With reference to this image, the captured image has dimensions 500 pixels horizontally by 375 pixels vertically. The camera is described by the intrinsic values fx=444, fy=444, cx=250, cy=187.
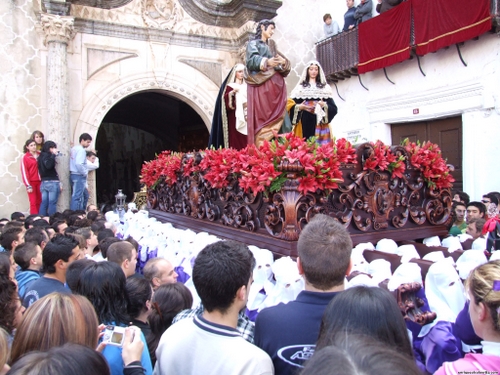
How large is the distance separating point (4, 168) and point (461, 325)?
8150mm

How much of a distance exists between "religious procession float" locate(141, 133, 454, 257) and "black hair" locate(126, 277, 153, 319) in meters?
1.20

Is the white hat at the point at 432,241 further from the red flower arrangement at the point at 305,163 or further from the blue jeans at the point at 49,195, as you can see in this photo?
the blue jeans at the point at 49,195

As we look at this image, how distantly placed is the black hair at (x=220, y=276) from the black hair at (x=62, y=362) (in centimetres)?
53

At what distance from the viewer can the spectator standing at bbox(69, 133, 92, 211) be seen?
7.94 metres

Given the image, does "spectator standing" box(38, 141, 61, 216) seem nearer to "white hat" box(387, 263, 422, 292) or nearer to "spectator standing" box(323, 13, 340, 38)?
"spectator standing" box(323, 13, 340, 38)

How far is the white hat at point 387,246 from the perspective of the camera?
Result: 11.2ft

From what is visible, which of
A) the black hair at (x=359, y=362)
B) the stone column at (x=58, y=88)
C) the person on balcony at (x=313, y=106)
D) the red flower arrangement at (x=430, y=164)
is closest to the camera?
the black hair at (x=359, y=362)

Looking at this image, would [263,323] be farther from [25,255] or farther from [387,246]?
[25,255]

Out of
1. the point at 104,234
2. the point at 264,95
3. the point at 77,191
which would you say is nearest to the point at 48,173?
the point at 77,191

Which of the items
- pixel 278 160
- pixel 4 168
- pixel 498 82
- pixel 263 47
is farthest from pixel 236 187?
pixel 4 168

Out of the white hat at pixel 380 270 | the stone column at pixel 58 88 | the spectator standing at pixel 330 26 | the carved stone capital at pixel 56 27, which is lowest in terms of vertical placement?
the white hat at pixel 380 270

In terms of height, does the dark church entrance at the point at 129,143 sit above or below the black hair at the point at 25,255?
above

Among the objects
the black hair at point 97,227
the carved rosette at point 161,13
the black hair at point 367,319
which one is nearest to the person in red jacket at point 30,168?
the black hair at point 97,227

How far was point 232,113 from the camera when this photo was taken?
5914 millimetres
